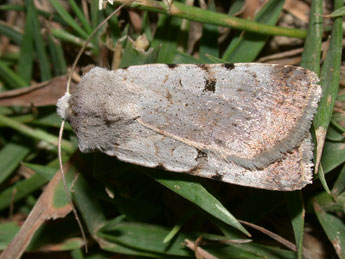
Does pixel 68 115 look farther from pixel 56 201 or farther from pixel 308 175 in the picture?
pixel 308 175

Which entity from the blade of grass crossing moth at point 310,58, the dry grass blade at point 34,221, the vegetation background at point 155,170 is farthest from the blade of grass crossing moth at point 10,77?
the blade of grass crossing moth at point 310,58

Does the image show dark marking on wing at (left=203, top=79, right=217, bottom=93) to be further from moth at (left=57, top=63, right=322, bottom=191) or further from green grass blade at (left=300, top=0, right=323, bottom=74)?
green grass blade at (left=300, top=0, right=323, bottom=74)

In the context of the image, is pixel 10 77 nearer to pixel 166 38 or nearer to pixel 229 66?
pixel 166 38

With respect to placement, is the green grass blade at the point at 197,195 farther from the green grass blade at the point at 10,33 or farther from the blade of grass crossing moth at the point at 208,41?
the green grass blade at the point at 10,33

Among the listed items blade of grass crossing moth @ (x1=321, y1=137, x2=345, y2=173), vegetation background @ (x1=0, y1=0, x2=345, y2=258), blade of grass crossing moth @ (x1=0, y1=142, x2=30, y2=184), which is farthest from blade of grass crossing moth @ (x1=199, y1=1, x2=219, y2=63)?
blade of grass crossing moth @ (x1=0, y1=142, x2=30, y2=184)

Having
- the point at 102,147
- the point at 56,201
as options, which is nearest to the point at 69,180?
the point at 56,201

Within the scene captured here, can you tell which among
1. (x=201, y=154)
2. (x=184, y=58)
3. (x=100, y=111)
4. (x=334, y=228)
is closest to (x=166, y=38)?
(x=184, y=58)
